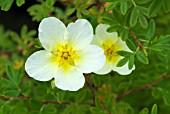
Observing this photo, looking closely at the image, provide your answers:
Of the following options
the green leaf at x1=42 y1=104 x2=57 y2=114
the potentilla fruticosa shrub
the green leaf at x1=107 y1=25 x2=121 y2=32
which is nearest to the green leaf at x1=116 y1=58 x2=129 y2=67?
the potentilla fruticosa shrub

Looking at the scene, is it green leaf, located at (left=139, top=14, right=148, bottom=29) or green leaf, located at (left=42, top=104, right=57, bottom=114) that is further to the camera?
green leaf, located at (left=42, top=104, right=57, bottom=114)

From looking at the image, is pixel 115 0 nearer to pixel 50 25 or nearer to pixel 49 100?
pixel 50 25

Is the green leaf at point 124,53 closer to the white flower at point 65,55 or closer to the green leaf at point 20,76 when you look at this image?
the white flower at point 65,55

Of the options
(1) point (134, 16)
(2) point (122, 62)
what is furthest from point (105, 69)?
(1) point (134, 16)

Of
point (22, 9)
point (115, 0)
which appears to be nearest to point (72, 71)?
point (115, 0)

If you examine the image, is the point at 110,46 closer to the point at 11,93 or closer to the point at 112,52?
the point at 112,52

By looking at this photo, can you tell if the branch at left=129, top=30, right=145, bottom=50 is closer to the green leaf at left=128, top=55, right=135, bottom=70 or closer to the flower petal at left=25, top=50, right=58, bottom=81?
the green leaf at left=128, top=55, right=135, bottom=70

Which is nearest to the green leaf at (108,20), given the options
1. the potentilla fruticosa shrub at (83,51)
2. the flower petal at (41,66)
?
the potentilla fruticosa shrub at (83,51)
